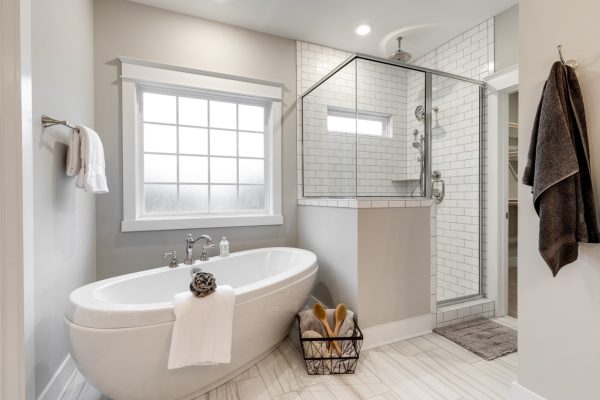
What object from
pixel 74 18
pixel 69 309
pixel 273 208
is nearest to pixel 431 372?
pixel 273 208

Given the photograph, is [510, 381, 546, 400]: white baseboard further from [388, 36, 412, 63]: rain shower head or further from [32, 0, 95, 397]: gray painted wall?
[388, 36, 412, 63]: rain shower head

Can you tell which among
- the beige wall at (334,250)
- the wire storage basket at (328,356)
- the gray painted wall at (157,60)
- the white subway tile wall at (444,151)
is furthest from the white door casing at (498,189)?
the gray painted wall at (157,60)

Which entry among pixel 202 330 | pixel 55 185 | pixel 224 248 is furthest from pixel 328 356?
pixel 55 185

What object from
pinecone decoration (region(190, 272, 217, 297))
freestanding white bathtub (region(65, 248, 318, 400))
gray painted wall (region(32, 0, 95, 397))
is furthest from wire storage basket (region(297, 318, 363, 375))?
gray painted wall (region(32, 0, 95, 397))

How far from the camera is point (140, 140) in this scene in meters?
2.47

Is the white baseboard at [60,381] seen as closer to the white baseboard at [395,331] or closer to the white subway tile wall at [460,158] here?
the white baseboard at [395,331]

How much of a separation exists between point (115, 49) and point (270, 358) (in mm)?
2704

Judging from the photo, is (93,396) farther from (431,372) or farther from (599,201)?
(599,201)

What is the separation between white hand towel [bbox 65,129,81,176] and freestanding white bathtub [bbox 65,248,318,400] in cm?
66

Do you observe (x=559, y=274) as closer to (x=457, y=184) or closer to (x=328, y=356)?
(x=328, y=356)

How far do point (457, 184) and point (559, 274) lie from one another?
168cm

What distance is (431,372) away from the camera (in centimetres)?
181

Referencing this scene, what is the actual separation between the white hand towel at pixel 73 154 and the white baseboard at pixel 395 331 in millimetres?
2161

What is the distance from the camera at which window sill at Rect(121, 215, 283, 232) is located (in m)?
2.37
